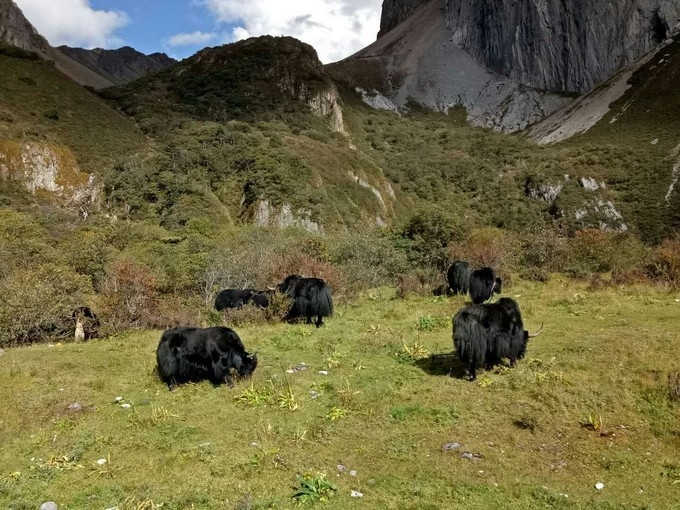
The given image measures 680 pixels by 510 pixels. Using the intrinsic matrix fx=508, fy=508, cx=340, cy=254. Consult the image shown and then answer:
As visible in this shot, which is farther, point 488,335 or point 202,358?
point 202,358

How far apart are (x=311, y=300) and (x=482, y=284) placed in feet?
21.7

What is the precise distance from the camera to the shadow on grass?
1087cm

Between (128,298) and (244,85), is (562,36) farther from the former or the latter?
(128,298)

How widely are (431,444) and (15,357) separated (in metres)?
10.8

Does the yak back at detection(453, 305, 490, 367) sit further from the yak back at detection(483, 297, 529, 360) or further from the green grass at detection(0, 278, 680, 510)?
the green grass at detection(0, 278, 680, 510)

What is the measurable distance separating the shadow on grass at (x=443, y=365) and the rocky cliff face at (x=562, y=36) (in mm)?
161367

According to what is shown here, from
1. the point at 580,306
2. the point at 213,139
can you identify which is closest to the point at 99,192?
the point at 213,139

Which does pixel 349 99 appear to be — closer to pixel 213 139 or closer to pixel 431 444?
pixel 213 139

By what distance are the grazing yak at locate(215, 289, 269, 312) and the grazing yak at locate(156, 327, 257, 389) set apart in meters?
6.68

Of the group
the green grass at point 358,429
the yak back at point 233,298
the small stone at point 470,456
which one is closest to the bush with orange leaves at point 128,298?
the yak back at point 233,298

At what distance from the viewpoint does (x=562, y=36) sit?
160 m

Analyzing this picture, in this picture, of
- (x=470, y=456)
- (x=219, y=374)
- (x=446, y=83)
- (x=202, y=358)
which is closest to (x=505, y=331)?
(x=470, y=456)

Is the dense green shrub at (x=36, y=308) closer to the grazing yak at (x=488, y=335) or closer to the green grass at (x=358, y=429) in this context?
the green grass at (x=358, y=429)

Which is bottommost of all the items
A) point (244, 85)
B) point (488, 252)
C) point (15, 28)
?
point (488, 252)
